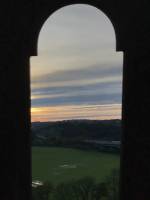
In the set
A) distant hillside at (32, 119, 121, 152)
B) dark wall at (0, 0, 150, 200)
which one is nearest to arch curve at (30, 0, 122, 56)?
dark wall at (0, 0, 150, 200)

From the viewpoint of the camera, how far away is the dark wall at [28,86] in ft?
15.1

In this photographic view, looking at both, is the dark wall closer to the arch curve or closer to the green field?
the arch curve

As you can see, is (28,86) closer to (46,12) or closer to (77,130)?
(46,12)

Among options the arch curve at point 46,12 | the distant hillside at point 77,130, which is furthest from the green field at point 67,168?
the arch curve at point 46,12

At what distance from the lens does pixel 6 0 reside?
4.93 metres

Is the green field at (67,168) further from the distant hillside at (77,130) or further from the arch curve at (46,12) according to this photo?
the arch curve at (46,12)

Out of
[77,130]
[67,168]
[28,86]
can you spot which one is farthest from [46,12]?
[67,168]

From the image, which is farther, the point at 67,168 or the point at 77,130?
the point at 67,168

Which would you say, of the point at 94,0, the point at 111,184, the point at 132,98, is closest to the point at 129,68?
the point at 132,98

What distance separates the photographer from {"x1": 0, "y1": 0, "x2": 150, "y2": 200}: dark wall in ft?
15.1

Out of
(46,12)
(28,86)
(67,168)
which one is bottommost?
(67,168)

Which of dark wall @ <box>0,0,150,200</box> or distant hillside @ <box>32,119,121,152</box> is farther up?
dark wall @ <box>0,0,150,200</box>

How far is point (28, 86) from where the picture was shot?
16.0ft

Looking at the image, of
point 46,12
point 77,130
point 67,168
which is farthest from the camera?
point 67,168
